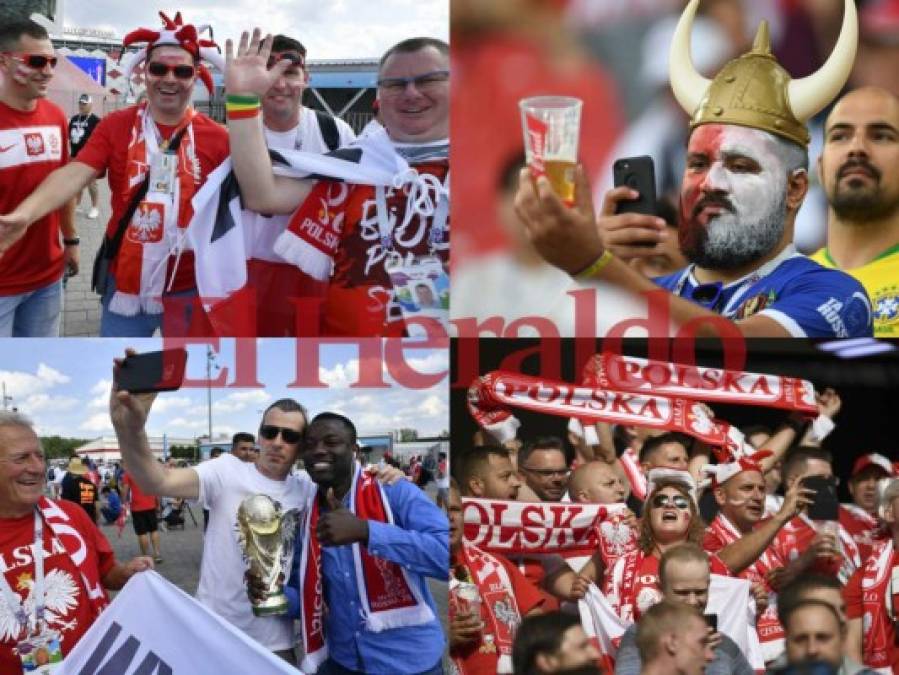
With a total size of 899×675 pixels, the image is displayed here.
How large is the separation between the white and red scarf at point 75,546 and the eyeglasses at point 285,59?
1336mm

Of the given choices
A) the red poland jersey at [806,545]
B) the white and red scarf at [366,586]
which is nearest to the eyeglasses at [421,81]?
the white and red scarf at [366,586]

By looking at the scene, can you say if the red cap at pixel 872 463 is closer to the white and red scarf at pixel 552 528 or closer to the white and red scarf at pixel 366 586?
the white and red scarf at pixel 552 528

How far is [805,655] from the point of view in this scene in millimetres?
3104

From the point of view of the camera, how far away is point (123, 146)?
3.18m

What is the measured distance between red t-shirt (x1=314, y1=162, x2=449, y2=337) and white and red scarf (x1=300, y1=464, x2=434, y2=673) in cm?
40

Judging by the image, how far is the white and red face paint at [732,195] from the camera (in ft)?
10.2

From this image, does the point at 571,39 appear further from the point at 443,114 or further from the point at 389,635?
the point at 389,635

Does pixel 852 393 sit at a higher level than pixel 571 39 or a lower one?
lower

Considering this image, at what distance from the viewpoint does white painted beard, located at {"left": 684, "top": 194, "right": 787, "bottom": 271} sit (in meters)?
3.15

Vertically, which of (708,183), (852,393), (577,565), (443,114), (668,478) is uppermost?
(443,114)

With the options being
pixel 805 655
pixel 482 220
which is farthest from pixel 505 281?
pixel 805 655

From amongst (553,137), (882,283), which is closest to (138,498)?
(553,137)

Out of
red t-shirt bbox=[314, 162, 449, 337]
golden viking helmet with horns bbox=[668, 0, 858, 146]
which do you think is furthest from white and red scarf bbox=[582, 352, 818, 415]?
golden viking helmet with horns bbox=[668, 0, 858, 146]

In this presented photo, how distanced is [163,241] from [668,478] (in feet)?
5.09
